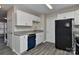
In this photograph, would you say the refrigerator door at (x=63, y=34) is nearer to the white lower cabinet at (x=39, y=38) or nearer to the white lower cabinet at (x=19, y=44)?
the white lower cabinet at (x=39, y=38)

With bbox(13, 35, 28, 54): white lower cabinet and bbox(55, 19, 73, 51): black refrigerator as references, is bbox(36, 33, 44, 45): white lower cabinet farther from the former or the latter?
bbox(13, 35, 28, 54): white lower cabinet

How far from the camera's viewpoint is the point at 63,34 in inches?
82.0

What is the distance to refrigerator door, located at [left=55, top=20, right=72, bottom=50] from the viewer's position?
1962 mm

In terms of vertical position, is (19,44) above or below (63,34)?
below

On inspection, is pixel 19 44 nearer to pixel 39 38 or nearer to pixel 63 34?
pixel 39 38

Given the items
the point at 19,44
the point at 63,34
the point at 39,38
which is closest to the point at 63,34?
the point at 63,34

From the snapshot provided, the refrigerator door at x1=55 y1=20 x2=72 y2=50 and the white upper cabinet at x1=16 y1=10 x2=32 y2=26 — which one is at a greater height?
the white upper cabinet at x1=16 y1=10 x2=32 y2=26

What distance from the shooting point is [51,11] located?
1745 millimetres

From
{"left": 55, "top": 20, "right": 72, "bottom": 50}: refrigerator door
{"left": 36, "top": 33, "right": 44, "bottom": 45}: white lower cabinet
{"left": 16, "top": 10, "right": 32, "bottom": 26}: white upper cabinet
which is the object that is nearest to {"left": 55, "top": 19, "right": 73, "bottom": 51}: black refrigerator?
{"left": 55, "top": 20, "right": 72, "bottom": 50}: refrigerator door

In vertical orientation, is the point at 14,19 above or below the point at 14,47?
above

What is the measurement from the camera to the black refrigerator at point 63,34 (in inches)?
77.2
